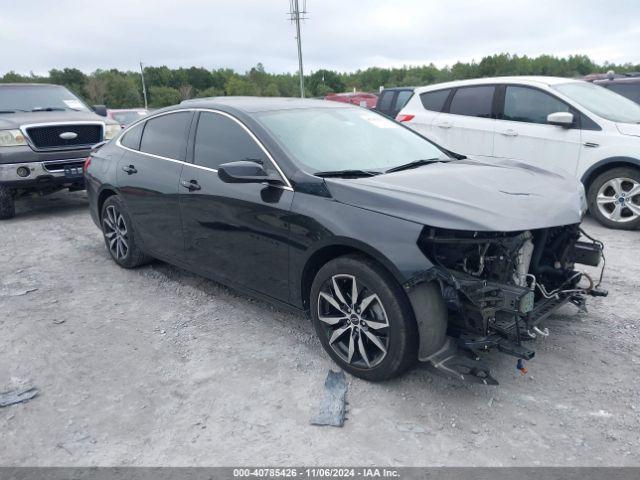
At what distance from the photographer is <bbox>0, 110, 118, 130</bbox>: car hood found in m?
7.72

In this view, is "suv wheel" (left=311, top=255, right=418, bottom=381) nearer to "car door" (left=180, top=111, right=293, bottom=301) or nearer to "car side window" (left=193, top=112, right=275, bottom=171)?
"car door" (left=180, top=111, right=293, bottom=301)

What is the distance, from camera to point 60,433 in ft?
9.41

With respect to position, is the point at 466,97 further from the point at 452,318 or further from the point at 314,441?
the point at 314,441

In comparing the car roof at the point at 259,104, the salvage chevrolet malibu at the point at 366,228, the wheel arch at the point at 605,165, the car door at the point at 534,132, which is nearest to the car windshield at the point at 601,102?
the car door at the point at 534,132

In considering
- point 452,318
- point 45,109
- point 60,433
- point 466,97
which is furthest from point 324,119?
point 45,109

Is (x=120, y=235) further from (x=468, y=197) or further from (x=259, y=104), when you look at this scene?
(x=468, y=197)

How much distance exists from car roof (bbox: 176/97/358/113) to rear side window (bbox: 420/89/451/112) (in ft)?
12.3

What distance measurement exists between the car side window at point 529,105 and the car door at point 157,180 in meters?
4.58

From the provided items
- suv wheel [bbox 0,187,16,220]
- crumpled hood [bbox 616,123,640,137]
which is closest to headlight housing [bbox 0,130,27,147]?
suv wheel [bbox 0,187,16,220]

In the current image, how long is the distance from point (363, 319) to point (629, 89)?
8090mm

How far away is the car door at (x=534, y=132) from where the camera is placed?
6660 mm

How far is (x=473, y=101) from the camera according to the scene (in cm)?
759

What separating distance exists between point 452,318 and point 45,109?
802 centimetres

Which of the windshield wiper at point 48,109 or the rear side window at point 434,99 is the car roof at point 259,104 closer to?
the rear side window at point 434,99
